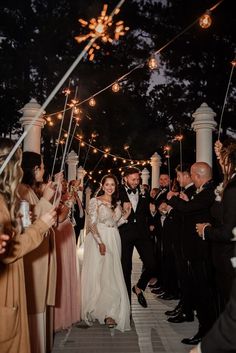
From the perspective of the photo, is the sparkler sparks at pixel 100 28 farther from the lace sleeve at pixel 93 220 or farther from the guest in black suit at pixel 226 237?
the lace sleeve at pixel 93 220

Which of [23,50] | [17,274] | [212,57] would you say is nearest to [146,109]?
[212,57]

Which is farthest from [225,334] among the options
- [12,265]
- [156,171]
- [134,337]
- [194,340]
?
[156,171]

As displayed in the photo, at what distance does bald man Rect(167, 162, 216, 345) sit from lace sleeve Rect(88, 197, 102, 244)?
121 cm

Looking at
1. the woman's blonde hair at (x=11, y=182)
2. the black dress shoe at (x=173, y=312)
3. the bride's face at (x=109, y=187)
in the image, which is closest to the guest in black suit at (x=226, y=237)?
the woman's blonde hair at (x=11, y=182)

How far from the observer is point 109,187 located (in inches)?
240

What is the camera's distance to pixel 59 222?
17.8ft

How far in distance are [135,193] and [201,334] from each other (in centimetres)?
251

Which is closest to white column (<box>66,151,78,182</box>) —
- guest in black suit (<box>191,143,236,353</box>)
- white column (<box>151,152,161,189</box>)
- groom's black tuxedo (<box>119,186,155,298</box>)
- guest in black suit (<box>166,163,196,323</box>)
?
white column (<box>151,152,161,189</box>)

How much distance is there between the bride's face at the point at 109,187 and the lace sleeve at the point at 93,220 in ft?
0.76

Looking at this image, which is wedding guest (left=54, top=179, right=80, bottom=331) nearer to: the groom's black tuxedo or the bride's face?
the bride's face

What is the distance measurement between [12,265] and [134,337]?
9.69 ft

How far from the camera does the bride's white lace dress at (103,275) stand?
556cm

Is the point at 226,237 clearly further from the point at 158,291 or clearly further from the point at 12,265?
the point at 158,291

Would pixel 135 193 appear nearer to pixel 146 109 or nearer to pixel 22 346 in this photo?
pixel 22 346
